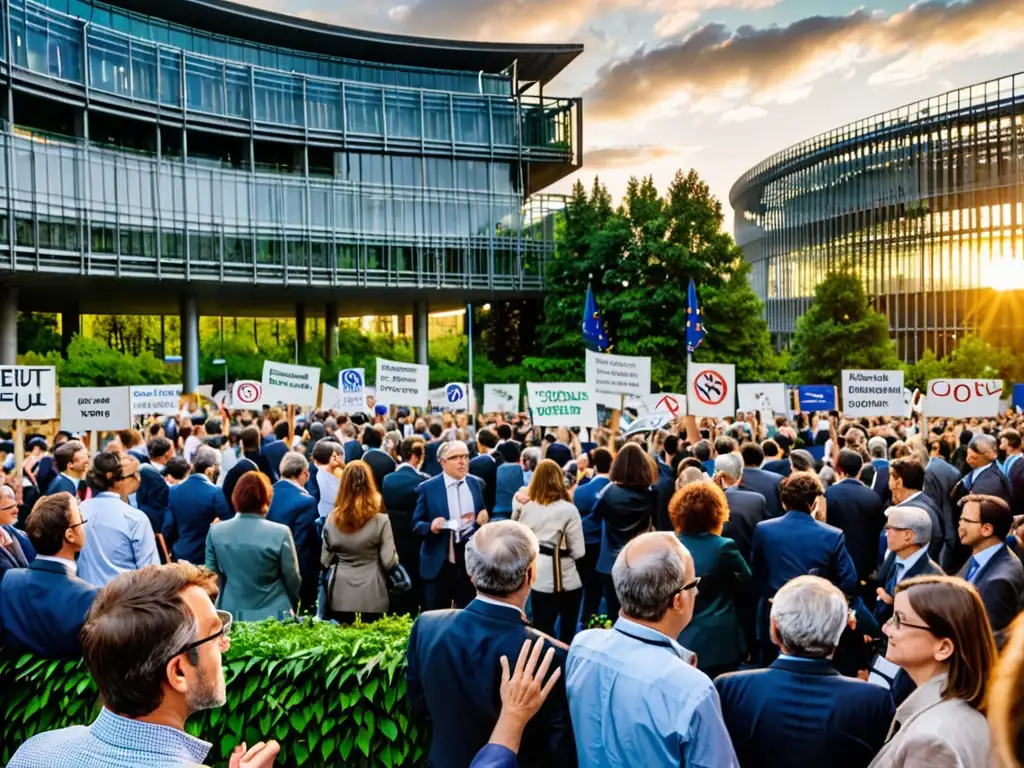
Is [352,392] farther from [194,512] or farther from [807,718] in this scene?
[807,718]

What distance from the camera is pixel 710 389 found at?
54.1ft

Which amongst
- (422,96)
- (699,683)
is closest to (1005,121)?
(422,96)

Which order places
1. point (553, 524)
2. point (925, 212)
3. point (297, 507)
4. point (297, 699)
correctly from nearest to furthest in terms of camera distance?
point (297, 699) < point (553, 524) < point (297, 507) < point (925, 212)

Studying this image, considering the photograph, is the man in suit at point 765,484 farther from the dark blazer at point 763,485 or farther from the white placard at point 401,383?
the white placard at point 401,383

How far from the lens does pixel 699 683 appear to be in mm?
3467

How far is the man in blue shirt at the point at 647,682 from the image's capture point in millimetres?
3418

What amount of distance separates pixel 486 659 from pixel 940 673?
1.70 meters

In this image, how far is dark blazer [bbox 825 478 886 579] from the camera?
9.27 meters

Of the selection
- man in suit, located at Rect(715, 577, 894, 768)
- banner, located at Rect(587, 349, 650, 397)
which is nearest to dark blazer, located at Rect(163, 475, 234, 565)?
man in suit, located at Rect(715, 577, 894, 768)

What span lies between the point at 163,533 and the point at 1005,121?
69.6m

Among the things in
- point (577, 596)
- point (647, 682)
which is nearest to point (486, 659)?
point (647, 682)

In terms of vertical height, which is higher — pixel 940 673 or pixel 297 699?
pixel 940 673

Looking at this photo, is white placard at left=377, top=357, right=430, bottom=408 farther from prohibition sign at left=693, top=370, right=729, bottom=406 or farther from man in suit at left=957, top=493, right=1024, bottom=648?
man in suit at left=957, top=493, right=1024, bottom=648

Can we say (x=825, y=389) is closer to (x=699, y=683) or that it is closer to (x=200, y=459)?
(x=200, y=459)
